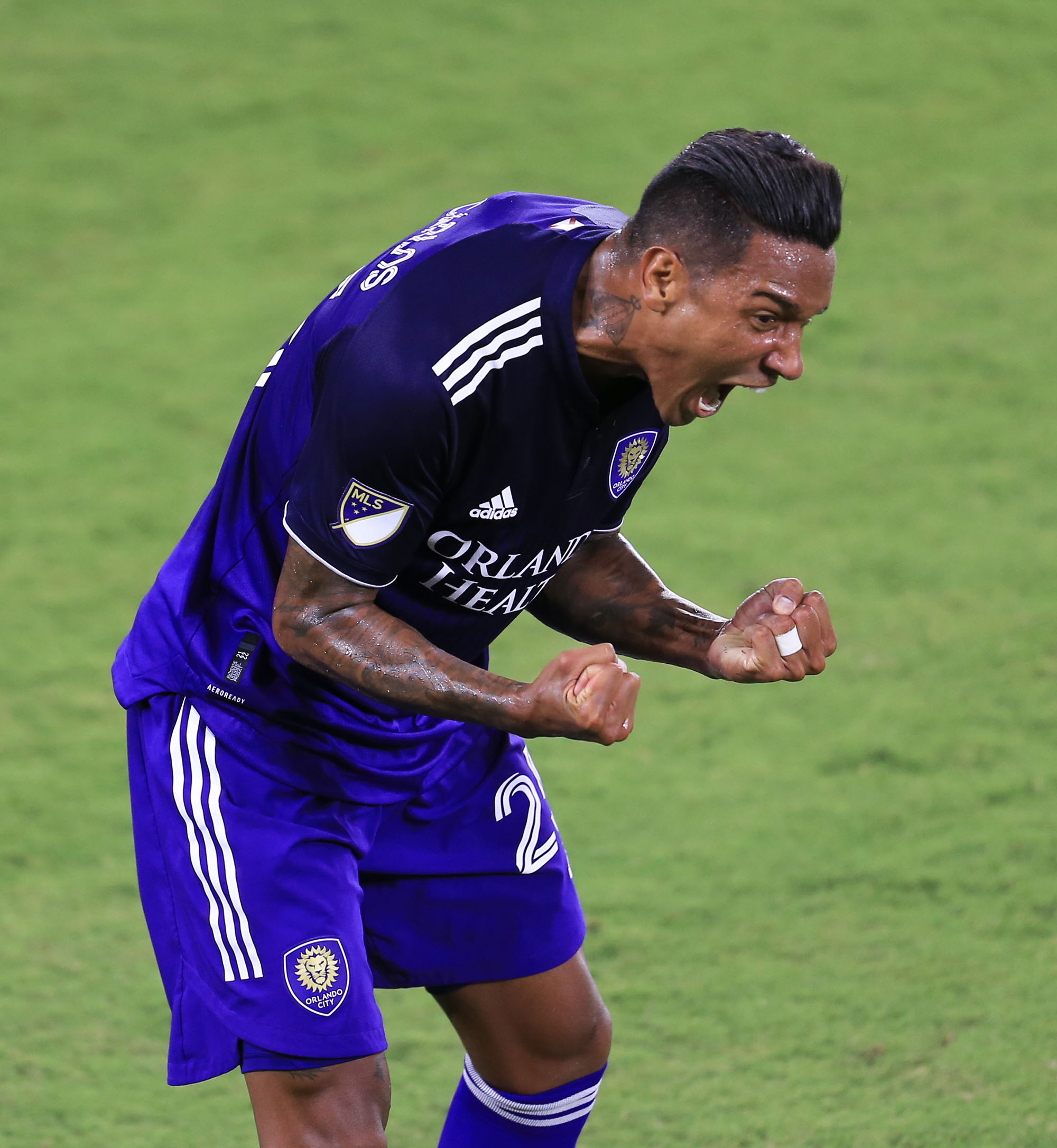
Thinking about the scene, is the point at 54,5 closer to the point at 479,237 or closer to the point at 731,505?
the point at 731,505

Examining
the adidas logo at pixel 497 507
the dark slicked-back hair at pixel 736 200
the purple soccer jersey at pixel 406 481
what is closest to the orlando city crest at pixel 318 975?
the purple soccer jersey at pixel 406 481

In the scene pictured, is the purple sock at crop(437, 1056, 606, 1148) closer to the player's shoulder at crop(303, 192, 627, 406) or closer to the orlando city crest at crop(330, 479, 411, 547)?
the orlando city crest at crop(330, 479, 411, 547)

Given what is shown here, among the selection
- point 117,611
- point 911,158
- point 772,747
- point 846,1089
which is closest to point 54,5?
point 911,158

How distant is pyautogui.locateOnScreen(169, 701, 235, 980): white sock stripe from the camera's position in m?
2.39

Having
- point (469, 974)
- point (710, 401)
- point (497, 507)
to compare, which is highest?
point (710, 401)

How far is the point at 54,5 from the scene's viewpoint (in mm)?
9078

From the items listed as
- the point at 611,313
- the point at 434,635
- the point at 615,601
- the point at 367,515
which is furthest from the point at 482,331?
the point at 615,601

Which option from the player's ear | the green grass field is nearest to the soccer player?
the player's ear

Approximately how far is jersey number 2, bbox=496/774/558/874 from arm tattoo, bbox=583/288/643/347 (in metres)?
0.79

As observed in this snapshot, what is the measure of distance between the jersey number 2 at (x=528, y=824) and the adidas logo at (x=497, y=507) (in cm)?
55

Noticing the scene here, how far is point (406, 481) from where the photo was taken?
218cm

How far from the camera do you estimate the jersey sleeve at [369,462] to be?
7.03 ft

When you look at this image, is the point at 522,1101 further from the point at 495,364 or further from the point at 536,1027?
the point at 495,364

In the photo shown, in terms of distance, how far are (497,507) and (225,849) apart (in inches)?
23.7
